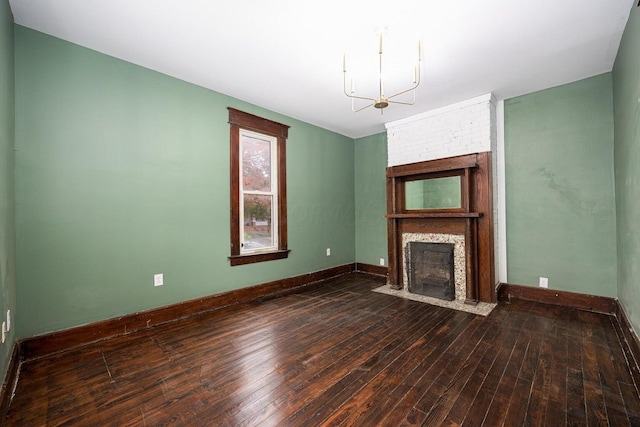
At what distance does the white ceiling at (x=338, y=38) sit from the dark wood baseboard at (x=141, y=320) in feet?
8.28

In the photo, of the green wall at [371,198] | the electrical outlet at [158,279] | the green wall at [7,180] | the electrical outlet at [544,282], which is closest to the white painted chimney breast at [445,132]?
the green wall at [371,198]

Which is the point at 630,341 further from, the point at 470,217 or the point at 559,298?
the point at 470,217

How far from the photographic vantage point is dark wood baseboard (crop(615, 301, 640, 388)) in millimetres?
1943

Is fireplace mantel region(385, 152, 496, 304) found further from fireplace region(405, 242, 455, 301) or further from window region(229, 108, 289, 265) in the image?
window region(229, 108, 289, 265)

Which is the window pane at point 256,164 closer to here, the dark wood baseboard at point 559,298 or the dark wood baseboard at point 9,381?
the dark wood baseboard at point 9,381

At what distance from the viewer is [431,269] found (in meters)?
3.92

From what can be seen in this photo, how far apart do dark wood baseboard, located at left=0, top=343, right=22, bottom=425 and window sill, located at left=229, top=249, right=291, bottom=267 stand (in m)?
1.89

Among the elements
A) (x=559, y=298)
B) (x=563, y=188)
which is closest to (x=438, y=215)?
(x=563, y=188)

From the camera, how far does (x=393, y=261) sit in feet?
14.2

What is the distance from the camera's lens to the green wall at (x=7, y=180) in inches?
68.2

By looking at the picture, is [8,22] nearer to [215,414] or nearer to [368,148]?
[215,414]

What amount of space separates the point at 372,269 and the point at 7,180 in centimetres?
468

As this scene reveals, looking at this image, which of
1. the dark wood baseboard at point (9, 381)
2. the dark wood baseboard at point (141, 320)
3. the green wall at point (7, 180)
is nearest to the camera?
the dark wood baseboard at point (9, 381)

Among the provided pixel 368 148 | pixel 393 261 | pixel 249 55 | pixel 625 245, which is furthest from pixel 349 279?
pixel 249 55
